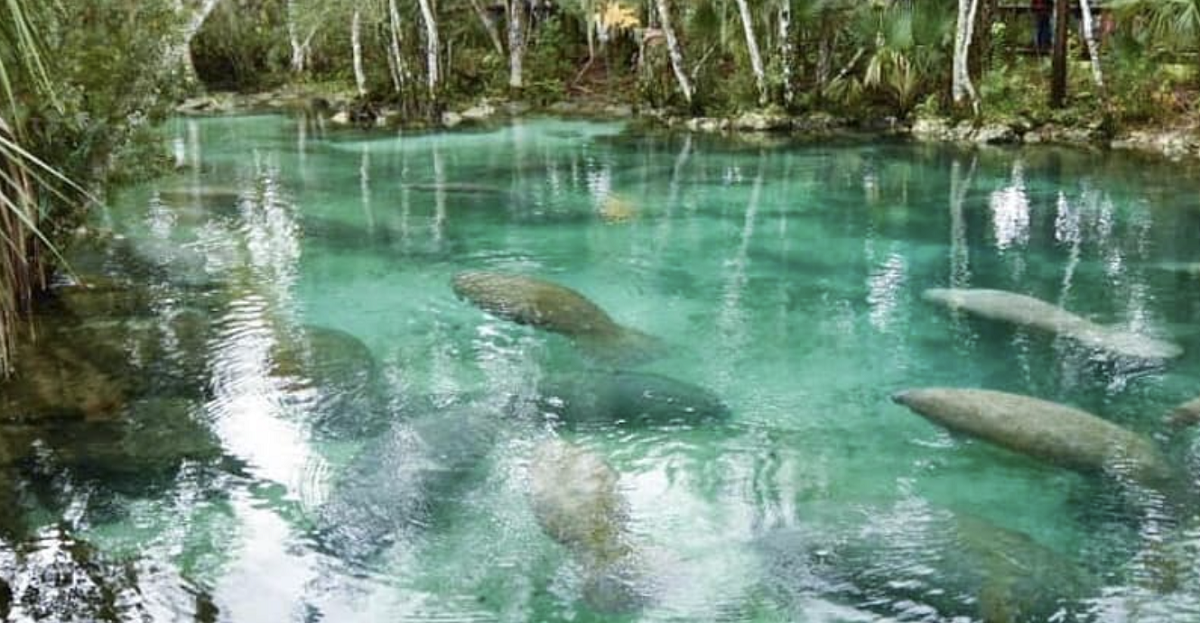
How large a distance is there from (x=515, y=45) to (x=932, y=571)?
27.4 m

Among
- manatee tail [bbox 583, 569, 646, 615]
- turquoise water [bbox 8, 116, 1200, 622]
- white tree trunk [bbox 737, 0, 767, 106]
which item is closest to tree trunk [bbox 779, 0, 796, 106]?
white tree trunk [bbox 737, 0, 767, 106]

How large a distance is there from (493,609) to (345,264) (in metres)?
8.20

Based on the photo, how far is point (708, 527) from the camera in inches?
253

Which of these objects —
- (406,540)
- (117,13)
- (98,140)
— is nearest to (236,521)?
(406,540)

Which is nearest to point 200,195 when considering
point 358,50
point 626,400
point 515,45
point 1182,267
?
point 626,400

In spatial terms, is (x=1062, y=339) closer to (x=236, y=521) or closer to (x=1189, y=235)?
(x=1189, y=235)

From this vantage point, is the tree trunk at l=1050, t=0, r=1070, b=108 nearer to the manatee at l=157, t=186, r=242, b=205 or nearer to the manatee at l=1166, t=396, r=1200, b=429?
the manatee at l=157, t=186, r=242, b=205

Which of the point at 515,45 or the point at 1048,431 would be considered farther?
the point at 515,45

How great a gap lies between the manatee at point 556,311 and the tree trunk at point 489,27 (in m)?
23.7

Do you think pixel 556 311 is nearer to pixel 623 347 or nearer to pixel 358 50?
pixel 623 347

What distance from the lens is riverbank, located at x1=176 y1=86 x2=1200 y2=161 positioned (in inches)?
825

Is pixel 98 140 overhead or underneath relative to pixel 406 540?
Result: overhead

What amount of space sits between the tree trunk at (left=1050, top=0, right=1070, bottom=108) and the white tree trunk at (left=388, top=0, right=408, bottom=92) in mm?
15042

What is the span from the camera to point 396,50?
94.7 ft
